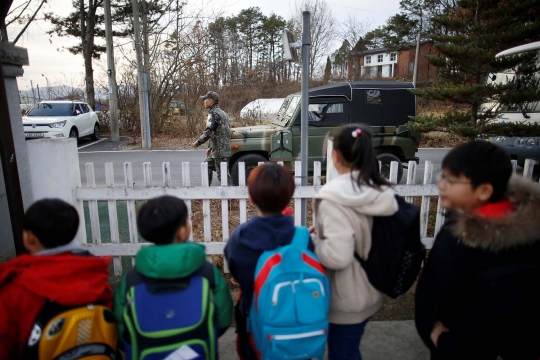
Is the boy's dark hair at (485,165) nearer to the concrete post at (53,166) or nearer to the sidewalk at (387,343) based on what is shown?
the sidewalk at (387,343)

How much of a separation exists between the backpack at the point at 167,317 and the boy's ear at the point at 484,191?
1210 millimetres

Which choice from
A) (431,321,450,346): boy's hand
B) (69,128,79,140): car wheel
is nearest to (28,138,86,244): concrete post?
(431,321,450,346): boy's hand

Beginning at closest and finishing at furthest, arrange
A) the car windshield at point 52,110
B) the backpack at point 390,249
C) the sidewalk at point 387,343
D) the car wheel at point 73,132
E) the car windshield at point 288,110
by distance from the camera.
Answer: the backpack at point 390,249
the sidewalk at point 387,343
the car windshield at point 288,110
the car wheel at point 73,132
the car windshield at point 52,110

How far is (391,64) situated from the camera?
5325 centimetres

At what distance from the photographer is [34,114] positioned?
1309 cm

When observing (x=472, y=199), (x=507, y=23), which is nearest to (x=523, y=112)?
(x=507, y=23)

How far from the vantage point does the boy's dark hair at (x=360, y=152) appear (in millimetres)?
1711

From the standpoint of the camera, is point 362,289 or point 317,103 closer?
point 362,289

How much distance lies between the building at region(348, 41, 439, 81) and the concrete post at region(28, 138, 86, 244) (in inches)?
1238

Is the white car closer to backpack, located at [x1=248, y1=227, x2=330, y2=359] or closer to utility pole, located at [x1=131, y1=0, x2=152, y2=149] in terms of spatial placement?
utility pole, located at [x1=131, y1=0, x2=152, y2=149]

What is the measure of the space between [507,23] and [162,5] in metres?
13.7

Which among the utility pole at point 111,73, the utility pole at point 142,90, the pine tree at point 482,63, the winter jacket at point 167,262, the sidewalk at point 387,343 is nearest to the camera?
the winter jacket at point 167,262

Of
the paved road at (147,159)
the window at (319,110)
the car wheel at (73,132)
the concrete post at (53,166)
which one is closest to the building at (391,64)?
the paved road at (147,159)

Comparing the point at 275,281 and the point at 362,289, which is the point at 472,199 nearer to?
the point at 362,289
